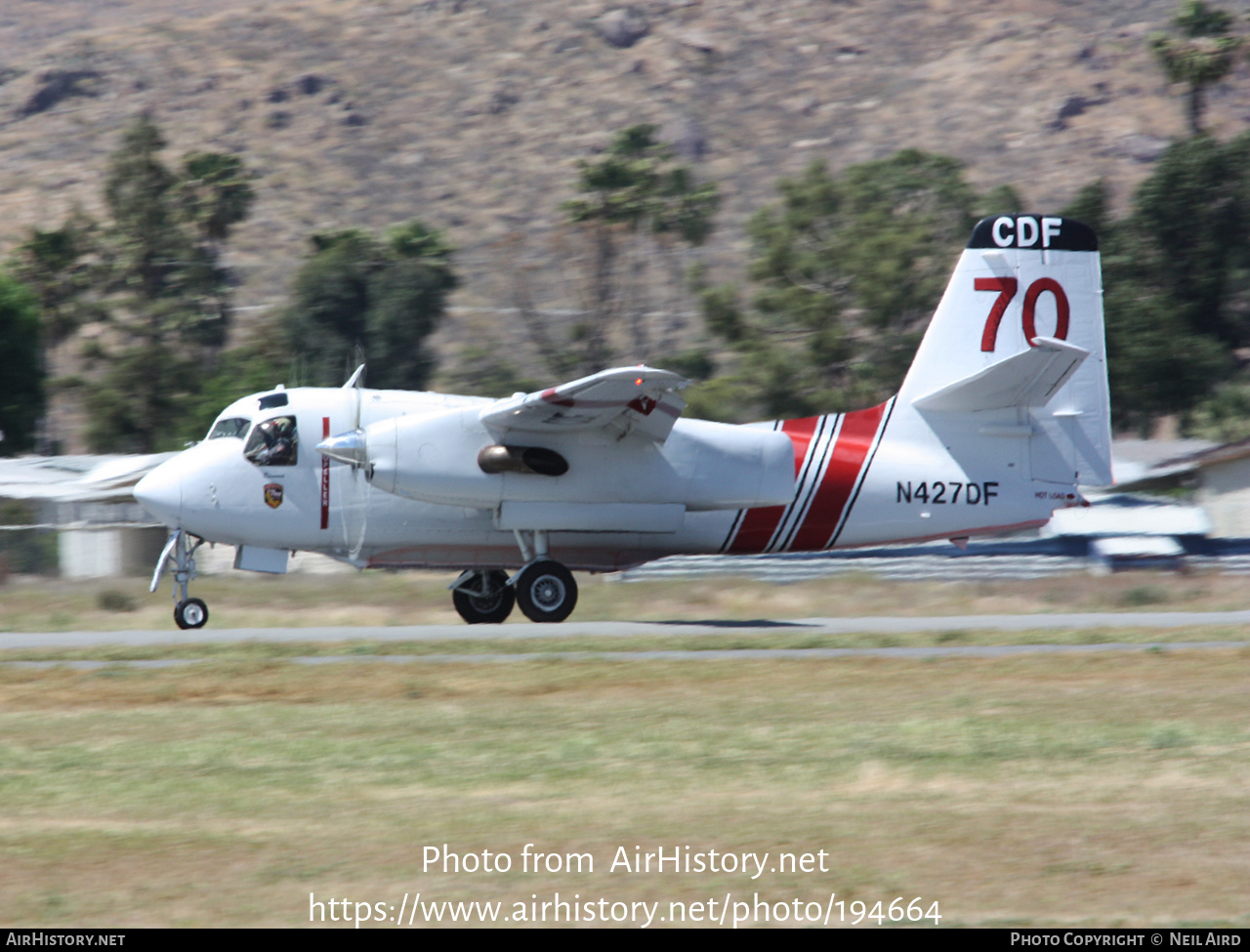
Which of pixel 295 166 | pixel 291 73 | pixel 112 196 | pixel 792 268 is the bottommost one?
pixel 792 268

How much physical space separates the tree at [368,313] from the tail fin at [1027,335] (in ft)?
124

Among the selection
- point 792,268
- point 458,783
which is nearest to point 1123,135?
point 792,268

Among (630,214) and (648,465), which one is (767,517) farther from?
(630,214)

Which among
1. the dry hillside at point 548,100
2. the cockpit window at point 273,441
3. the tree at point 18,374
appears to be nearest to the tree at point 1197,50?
the dry hillside at point 548,100

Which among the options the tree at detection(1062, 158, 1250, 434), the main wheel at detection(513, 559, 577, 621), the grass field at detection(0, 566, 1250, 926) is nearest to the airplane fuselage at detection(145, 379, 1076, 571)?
the main wheel at detection(513, 559, 577, 621)

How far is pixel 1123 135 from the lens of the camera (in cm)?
9756

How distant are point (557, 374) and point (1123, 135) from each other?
61173 mm

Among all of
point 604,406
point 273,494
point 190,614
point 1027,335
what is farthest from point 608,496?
point 1027,335

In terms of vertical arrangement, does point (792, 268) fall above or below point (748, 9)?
below

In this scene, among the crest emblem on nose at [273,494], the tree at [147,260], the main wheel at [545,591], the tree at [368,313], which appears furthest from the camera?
the tree at [147,260]

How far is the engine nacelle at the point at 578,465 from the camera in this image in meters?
19.0

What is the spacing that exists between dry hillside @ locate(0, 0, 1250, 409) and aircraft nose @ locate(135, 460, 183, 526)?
62.6 meters

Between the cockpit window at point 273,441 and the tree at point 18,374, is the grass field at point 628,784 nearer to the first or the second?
the cockpit window at point 273,441

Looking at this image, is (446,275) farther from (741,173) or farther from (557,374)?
(741,173)
